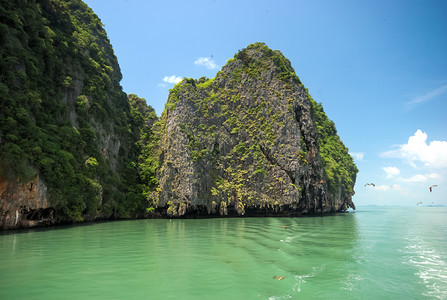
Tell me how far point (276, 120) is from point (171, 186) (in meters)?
21.2

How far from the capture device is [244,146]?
4359 cm

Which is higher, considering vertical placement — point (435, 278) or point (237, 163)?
point (237, 163)

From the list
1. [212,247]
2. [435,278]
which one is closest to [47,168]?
[212,247]

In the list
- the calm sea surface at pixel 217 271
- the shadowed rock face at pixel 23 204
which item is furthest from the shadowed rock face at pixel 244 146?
the calm sea surface at pixel 217 271

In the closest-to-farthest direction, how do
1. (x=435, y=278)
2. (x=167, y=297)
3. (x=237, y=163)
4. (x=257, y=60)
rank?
1. (x=167, y=297)
2. (x=435, y=278)
3. (x=237, y=163)
4. (x=257, y=60)

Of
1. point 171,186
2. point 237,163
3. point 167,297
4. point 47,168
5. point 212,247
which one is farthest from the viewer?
point 237,163

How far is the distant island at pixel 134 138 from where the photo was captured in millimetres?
21172

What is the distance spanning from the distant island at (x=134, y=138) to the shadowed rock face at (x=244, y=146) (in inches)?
7.2

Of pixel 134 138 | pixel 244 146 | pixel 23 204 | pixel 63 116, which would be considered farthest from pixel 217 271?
pixel 134 138

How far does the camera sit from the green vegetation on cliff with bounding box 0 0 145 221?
2028 cm

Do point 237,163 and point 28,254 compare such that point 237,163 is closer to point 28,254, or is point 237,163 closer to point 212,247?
point 212,247

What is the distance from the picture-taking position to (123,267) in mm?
8914

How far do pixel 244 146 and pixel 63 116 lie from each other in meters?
27.0

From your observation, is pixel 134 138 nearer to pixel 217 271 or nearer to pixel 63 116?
pixel 63 116
